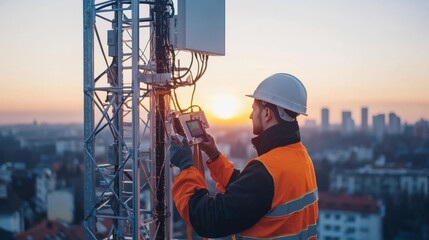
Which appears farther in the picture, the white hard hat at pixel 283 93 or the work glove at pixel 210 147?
the work glove at pixel 210 147

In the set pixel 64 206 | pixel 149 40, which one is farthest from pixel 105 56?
pixel 64 206

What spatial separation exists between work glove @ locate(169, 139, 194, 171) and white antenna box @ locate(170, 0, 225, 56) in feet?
3.01

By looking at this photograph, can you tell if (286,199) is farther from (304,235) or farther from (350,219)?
(350,219)

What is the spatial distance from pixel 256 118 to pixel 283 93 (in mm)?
209

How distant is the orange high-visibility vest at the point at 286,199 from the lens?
2348 mm

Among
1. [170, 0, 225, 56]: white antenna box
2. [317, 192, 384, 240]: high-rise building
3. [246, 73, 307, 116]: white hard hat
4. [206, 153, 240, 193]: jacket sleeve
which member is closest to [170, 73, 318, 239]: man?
[246, 73, 307, 116]: white hard hat

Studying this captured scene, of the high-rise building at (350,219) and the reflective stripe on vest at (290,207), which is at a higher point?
the reflective stripe on vest at (290,207)

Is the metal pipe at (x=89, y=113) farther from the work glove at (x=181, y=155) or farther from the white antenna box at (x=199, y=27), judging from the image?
the work glove at (x=181, y=155)

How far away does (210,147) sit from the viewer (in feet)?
10.2

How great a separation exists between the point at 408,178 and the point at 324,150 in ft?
14.5

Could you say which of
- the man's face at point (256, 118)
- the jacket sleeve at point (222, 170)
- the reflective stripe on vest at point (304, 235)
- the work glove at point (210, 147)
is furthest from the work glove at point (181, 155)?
the reflective stripe on vest at point (304, 235)

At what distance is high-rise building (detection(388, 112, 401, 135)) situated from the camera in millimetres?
22614

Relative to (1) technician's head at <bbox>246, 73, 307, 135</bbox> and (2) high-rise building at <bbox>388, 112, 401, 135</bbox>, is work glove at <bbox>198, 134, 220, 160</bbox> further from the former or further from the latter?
(2) high-rise building at <bbox>388, 112, 401, 135</bbox>

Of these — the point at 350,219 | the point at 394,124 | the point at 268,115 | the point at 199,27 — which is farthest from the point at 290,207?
the point at 394,124
